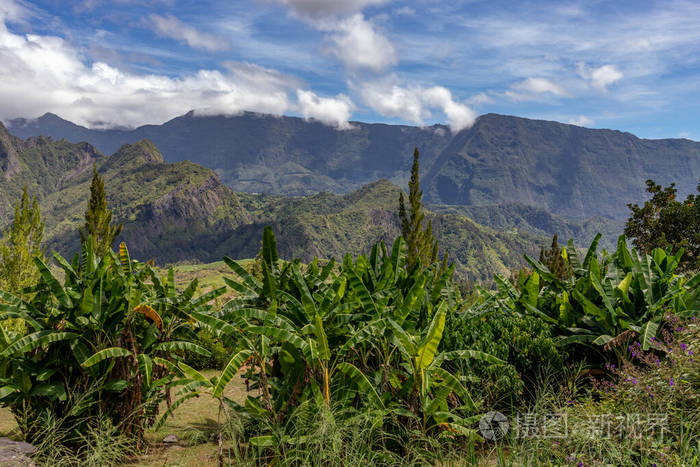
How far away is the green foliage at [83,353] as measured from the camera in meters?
4.42

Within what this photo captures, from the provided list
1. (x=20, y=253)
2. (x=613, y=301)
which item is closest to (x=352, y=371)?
(x=613, y=301)

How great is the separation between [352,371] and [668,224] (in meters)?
25.0

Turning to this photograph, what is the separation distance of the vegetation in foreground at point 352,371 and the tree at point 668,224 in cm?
1823

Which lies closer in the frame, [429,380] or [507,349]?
[429,380]

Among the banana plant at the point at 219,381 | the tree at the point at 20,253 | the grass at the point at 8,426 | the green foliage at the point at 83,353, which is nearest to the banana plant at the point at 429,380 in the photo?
the banana plant at the point at 219,381

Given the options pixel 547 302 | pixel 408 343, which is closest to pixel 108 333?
pixel 408 343

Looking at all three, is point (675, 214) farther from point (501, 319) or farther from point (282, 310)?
point (282, 310)

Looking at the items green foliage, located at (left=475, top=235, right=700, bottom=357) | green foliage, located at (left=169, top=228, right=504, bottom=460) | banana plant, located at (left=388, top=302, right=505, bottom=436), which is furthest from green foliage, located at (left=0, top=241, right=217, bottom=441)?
green foliage, located at (left=475, top=235, right=700, bottom=357)

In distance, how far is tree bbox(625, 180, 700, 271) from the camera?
20.5 m

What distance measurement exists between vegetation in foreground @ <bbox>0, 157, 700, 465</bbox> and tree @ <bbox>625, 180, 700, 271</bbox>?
18226mm

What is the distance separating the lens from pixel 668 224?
74.2 ft

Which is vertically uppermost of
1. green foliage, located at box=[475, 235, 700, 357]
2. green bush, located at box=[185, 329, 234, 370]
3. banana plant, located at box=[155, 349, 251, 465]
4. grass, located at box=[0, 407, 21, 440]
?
green foliage, located at box=[475, 235, 700, 357]

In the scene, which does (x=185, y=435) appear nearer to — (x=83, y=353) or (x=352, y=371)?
(x=83, y=353)

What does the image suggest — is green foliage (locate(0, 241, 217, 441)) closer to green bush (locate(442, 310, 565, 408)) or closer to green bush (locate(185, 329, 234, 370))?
green bush (locate(442, 310, 565, 408))
